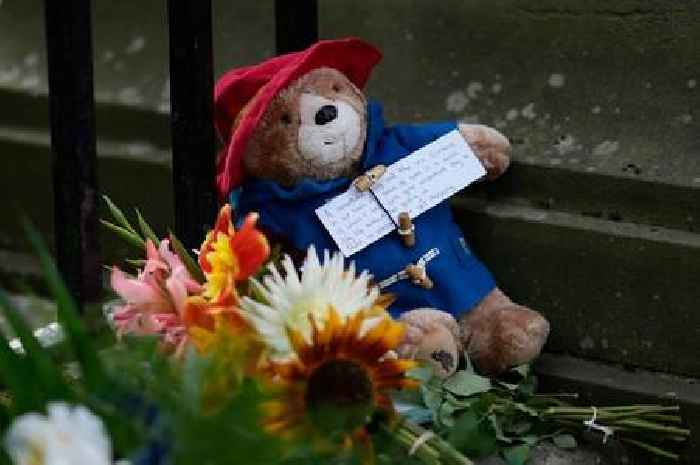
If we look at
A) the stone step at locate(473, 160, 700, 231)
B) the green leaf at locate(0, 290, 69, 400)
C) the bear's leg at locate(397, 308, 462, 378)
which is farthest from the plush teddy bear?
the green leaf at locate(0, 290, 69, 400)

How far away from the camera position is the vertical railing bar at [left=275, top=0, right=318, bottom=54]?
2.37 metres

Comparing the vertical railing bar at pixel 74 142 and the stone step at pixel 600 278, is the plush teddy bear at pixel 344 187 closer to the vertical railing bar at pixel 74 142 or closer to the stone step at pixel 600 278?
the stone step at pixel 600 278

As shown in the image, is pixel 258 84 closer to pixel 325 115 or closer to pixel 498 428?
pixel 325 115

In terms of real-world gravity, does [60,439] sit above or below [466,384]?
above

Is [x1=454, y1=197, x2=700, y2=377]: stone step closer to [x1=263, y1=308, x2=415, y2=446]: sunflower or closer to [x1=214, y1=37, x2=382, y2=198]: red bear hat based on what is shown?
[x1=214, y1=37, x2=382, y2=198]: red bear hat

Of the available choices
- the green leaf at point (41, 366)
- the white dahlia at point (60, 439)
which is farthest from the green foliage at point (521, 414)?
the white dahlia at point (60, 439)

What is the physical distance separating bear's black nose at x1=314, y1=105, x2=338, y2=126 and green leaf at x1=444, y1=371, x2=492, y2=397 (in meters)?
0.39

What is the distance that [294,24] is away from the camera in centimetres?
238

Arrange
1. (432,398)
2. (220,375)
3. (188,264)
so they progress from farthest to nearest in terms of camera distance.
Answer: (432,398)
(188,264)
(220,375)

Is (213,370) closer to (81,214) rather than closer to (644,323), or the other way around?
(81,214)

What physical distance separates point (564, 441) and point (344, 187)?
0.47 m

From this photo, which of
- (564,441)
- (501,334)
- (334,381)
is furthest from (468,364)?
(334,381)

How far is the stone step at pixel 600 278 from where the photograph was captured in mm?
2107

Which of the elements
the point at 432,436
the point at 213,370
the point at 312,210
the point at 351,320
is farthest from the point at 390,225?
the point at 213,370
